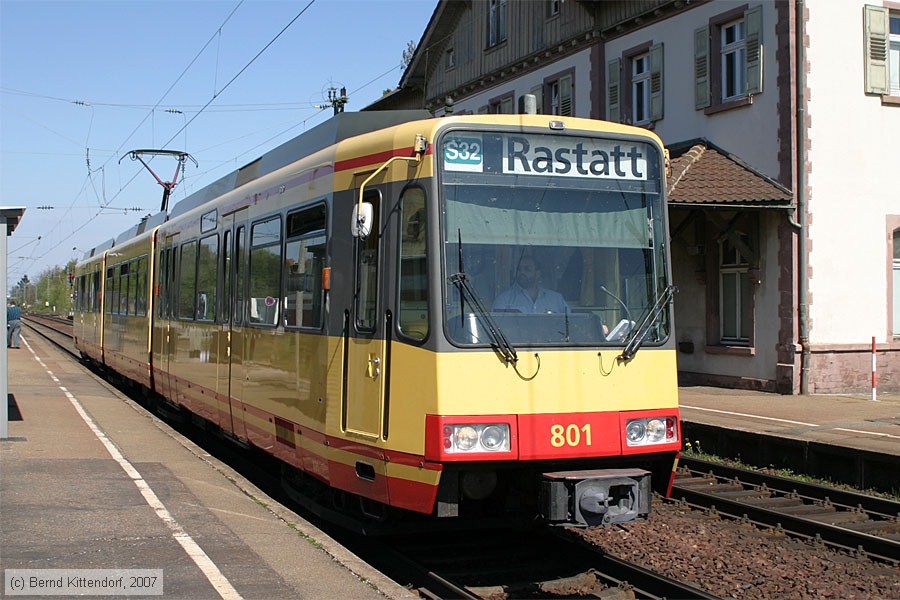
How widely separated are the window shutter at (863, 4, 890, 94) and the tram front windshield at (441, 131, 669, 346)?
1386 centimetres

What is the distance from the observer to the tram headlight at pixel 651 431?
660cm

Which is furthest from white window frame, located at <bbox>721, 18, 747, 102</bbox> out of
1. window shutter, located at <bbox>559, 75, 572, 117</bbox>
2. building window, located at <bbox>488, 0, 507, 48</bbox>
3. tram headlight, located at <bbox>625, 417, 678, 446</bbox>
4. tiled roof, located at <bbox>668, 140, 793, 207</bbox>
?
tram headlight, located at <bbox>625, 417, 678, 446</bbox>

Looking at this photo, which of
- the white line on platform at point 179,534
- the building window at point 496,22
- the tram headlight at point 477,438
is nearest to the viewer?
the white line on platform at point 179,534

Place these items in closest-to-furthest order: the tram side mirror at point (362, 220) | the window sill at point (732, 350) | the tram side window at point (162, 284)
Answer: the tram side mirror at point (362, 220) < the tram side window at point (162, 284) < the window sill at point (732, 350)

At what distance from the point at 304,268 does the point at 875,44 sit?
1486cm

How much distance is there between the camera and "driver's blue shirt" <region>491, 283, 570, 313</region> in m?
6.42

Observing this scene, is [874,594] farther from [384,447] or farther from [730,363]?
[730,363]

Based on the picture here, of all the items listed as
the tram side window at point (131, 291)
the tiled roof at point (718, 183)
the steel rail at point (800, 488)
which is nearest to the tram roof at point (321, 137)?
the steel rail at point (800, 488)

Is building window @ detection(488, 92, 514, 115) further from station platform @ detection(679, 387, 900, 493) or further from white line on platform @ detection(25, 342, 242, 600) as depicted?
white line on platform @ detection(25, 342, 242, 600)

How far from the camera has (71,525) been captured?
742 centimetres

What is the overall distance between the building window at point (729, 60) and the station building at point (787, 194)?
3 centimetres

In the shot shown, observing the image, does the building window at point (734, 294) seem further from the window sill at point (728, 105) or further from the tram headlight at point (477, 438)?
the tram headlight at point (477, 438)

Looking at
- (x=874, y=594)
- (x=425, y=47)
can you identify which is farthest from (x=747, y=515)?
(x=425, y=47)

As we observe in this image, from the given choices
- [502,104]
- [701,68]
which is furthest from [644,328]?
[502,104]
